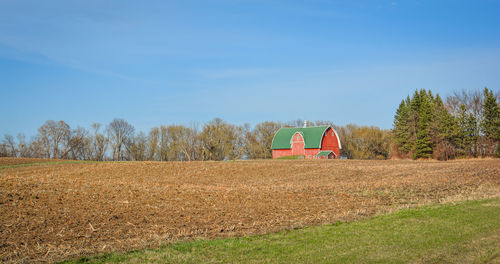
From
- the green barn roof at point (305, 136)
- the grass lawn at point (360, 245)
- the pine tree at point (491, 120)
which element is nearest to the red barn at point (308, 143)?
the green barn roof at point (305, 136)

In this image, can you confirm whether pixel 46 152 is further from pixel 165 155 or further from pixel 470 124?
pixel 470 124

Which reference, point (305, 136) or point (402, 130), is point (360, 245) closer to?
point (305, 136)

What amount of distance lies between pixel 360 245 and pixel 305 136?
5489cm

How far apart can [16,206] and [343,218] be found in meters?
11.1

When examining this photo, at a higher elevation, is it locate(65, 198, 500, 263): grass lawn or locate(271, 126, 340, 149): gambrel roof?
locate(271, 126, 340, 149): gambrel roof

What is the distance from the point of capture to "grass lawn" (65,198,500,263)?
8328mm

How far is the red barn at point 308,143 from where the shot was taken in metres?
62.0

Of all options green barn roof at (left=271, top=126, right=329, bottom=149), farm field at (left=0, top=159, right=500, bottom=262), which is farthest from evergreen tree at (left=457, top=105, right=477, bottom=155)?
farm field at (left=0, top=159, right=500, bottom=262)

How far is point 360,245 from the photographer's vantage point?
373 inches

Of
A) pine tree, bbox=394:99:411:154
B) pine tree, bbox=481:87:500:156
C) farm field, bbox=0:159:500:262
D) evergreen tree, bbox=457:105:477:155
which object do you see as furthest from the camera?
pine tree, bbox=394:99:411:154

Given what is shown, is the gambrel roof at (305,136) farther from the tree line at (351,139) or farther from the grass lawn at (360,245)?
the grass lawn at (360,245)

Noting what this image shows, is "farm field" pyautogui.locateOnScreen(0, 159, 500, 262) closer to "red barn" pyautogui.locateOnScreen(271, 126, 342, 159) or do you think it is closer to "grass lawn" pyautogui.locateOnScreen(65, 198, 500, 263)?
"grass lawn" pyautogui.locateOnScreen(65, 198, 500, 263)

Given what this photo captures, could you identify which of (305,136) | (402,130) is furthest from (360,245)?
(402,130)

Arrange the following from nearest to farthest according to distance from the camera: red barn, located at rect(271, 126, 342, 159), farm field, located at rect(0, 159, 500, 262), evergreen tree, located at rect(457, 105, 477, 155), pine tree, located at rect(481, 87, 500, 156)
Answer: farm field, located at rect(0, 159, 500, 262) < pine tree, located at rect(481, 87, 500, 156) < evergreen tree, located at rect(457, 105, 477, 155) < red barn, located at rect(271, 126, 342, 159)
